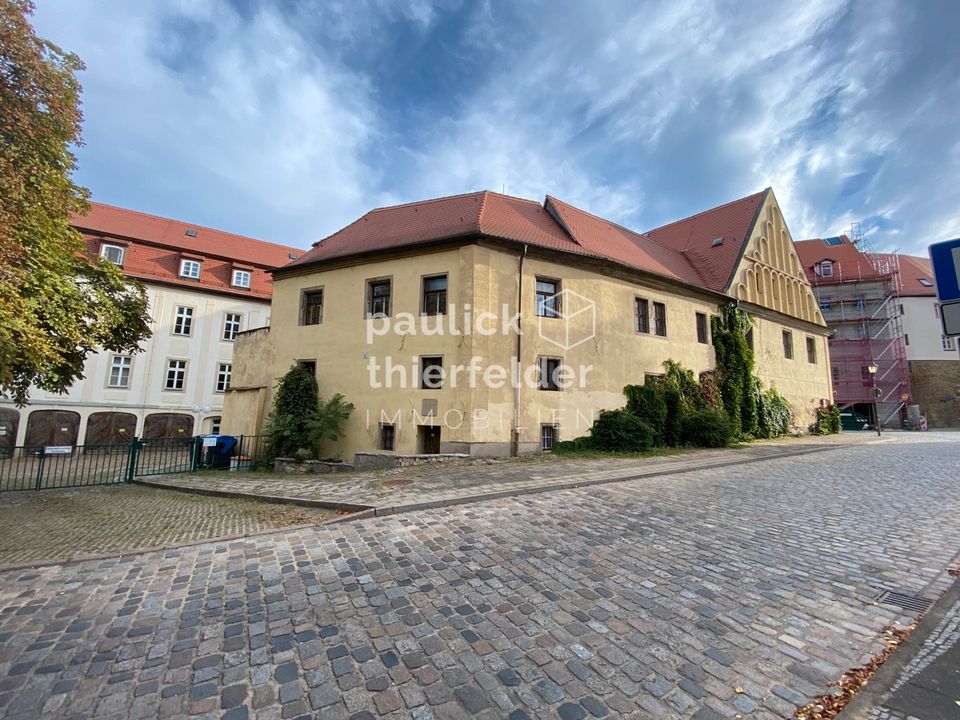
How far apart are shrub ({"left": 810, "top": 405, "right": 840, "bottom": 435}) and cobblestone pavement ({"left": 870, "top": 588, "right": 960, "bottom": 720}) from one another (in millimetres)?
28832

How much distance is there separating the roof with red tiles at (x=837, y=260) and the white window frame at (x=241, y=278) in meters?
48.6

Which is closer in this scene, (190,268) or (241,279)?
(190,268)

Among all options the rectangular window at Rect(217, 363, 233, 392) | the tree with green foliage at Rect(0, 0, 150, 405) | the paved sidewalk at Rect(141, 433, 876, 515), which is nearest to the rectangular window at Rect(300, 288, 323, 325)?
the paved sidewalk at Rect(141, 433, 876, 515)

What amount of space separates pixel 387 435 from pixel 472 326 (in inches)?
192

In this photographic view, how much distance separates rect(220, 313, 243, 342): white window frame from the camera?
29.5 meters

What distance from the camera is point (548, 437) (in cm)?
1517

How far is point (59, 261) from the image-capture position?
8.77 meters

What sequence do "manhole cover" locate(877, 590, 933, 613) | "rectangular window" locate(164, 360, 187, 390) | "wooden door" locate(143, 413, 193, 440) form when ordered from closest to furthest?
1. "manhole cover" locate(877, 590, 933, 613)
2. "wooden door" locate(143, 413, 193, 440)
3. "rectangular window" locate(164, 360, 187, 390)

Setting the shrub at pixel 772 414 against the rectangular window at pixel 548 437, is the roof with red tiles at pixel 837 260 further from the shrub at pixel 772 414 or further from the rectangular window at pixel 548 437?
the rectangular window at pixel 548 437

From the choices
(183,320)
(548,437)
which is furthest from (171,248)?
(548,437)

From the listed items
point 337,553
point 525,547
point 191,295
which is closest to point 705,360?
point 525,547

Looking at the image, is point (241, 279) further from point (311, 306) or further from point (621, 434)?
point (621, 434)

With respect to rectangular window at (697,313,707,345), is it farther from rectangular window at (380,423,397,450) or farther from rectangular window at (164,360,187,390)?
rectangular window at (164,360,187,390)

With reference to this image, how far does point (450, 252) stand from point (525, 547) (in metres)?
11.8
